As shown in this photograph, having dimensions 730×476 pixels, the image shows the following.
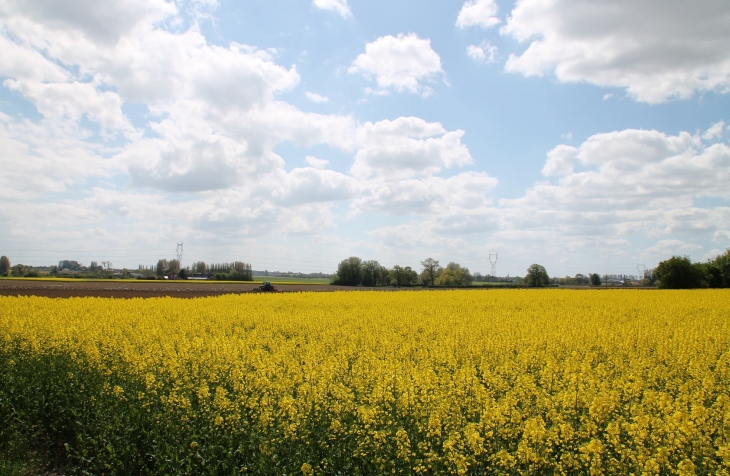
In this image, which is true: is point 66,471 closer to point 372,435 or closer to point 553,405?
point 372,435

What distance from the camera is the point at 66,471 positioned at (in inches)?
312

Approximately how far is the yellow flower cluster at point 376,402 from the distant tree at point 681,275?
197 ft

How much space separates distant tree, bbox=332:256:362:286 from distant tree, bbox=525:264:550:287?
36.0 metres

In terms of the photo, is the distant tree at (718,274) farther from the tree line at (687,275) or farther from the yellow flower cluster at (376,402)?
the yellow flower cluster at (376,402)

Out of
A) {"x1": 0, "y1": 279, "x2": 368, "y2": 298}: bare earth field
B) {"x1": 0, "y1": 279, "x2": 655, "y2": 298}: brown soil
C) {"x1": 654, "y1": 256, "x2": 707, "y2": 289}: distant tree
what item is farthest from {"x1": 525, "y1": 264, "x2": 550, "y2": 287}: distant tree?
{"x1": 0, "y1": 279, "x2": 368, "y2": 298}: bare earth field

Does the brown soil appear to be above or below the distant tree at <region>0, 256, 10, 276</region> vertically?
below

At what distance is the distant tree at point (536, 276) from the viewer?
9688cm

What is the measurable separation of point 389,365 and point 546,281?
97708 mm

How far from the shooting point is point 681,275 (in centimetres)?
6500

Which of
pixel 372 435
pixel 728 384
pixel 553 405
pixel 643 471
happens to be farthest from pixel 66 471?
pixel 728 384

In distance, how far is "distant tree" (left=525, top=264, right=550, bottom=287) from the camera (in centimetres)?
9688

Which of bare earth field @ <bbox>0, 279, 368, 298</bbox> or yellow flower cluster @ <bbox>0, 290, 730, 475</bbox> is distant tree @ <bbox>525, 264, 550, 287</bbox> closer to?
bare earth field @ <bbox>0, 279, 368, 298</bbox>

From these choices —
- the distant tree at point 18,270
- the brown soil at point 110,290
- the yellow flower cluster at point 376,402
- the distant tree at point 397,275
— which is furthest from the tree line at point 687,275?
the distant tree at point 18,270

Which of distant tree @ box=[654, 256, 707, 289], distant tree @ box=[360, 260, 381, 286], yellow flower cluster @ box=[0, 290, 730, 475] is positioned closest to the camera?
yellow flower cluster @ box=[0, 290, 730, 475]
